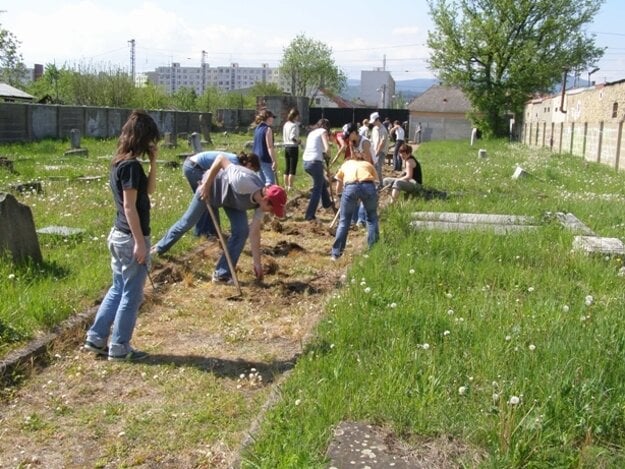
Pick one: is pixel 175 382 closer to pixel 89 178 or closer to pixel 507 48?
pixel 89 178

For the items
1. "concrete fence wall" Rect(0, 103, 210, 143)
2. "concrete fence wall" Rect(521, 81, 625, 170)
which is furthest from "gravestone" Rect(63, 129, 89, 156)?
"concrete fence wall" Rect(521, 81, 625, 170)

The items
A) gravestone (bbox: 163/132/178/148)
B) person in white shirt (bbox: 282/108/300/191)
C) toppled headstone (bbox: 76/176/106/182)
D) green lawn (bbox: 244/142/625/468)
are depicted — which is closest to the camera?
green lawn (bbox: 244/142/625/468)

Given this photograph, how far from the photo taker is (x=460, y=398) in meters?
3.73

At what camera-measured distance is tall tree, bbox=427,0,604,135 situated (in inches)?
1777

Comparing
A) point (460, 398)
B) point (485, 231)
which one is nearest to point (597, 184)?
point (485, 231)

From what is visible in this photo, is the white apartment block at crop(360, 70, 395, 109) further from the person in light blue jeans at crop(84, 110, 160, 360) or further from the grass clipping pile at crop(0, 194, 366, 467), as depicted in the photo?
the person in light blue jeans at crop(84, 110, 160, 360)

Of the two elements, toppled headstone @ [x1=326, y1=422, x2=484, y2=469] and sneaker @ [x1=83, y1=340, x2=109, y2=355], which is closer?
toppled headstone @ [x1=326, y1=422, x2=484, y2=469]

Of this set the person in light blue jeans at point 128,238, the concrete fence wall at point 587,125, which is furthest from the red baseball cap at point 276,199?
the concrete fence wall at point 587,125

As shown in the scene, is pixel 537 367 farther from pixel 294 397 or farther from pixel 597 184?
pixel 597 184

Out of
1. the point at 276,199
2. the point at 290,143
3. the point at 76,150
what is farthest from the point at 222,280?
the point at 76,150

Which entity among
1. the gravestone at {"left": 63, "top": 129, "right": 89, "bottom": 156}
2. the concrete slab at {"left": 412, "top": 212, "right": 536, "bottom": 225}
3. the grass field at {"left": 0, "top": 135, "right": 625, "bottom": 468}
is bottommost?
the grass field at {"left": 0, "top": 135, "right": 625, "bottom": 468}

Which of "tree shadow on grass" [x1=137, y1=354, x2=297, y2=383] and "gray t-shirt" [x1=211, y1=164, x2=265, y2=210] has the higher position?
"gray t-shirt" [x1=211, y1=164, x2=265, y2=210]

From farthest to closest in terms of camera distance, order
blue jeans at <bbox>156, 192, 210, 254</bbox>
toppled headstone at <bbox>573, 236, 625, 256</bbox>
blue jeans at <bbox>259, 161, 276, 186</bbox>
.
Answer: blue jeans at <bbox>259, 161, 276, 186</bbox> → toppled headstone at <bbox>573, 236, 625, 256</bbox> → blue jeans at <bbox>156, 192, 210, 254</bbox>

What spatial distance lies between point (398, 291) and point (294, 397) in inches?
81.4
